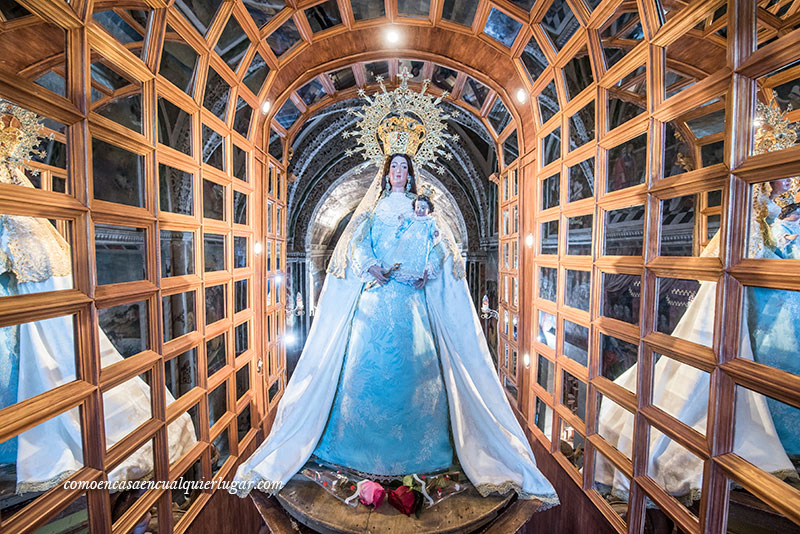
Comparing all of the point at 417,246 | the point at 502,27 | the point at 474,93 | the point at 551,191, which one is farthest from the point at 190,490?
the point at 474,93

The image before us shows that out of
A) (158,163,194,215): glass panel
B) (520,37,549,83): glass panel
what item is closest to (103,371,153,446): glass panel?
(158,163,194,215): glass panel

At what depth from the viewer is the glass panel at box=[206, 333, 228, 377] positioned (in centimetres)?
227

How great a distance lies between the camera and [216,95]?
7.60 feet

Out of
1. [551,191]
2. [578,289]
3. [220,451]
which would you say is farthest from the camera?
[551,191]

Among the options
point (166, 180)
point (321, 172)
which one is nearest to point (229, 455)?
point (166, 180)

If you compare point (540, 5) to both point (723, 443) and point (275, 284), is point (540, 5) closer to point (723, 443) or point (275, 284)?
point (723, 443)

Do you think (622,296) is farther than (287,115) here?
No

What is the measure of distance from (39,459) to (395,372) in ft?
5.08

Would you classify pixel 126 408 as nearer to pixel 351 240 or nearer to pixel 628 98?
pixel 351 240

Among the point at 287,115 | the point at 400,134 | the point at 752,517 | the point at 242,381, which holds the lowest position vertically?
the point at 242,381

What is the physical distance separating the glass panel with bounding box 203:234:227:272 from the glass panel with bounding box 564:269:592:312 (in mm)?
2573

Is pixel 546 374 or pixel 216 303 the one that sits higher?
pixel 216 303

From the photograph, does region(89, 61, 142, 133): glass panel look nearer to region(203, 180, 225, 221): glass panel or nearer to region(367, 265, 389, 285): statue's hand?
region(203, 180, 225, 221): glass panel

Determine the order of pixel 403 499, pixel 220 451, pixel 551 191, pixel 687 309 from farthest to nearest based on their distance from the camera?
1. pixel 551 191
2. pixel 220 451
3. pixel 403 499
4. pixel 687 309
